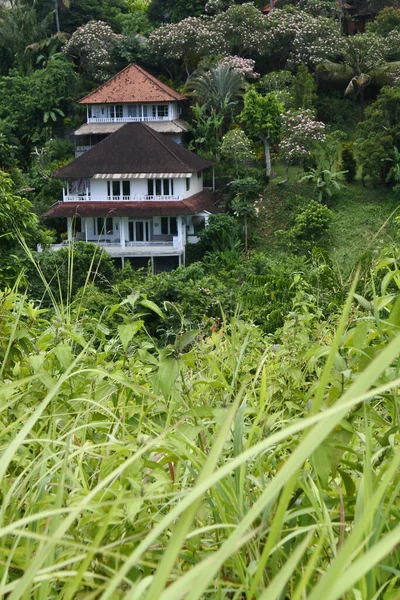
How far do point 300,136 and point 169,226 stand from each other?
10.1ft

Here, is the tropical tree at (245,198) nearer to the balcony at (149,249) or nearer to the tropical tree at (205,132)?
the balcony at (149,249)

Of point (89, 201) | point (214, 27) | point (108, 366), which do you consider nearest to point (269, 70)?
point (214, 27)

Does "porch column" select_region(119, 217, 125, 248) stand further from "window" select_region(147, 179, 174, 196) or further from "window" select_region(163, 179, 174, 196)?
"window" select_region(163, 179, 174, 196)

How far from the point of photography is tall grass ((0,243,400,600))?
560 mm

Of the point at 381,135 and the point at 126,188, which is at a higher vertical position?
the point at 381,135

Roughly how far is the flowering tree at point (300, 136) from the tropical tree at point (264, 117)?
0.37 meters

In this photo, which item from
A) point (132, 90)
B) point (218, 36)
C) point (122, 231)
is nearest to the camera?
point (122, 231)

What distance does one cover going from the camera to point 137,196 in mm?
15805

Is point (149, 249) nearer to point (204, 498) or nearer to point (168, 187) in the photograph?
point (168, 187)

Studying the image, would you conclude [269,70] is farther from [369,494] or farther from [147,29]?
[369,494]

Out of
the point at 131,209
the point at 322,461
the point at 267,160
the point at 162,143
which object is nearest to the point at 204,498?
the point at 322,461

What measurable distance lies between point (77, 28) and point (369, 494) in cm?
2222

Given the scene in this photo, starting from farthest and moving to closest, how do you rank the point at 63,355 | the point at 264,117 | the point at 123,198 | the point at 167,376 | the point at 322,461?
1. the point at 264,117
2. the point at 123,198
3. the point at 63,355
4. the point at 167,376
5. the point at 322,461

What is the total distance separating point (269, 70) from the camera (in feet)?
66.5
